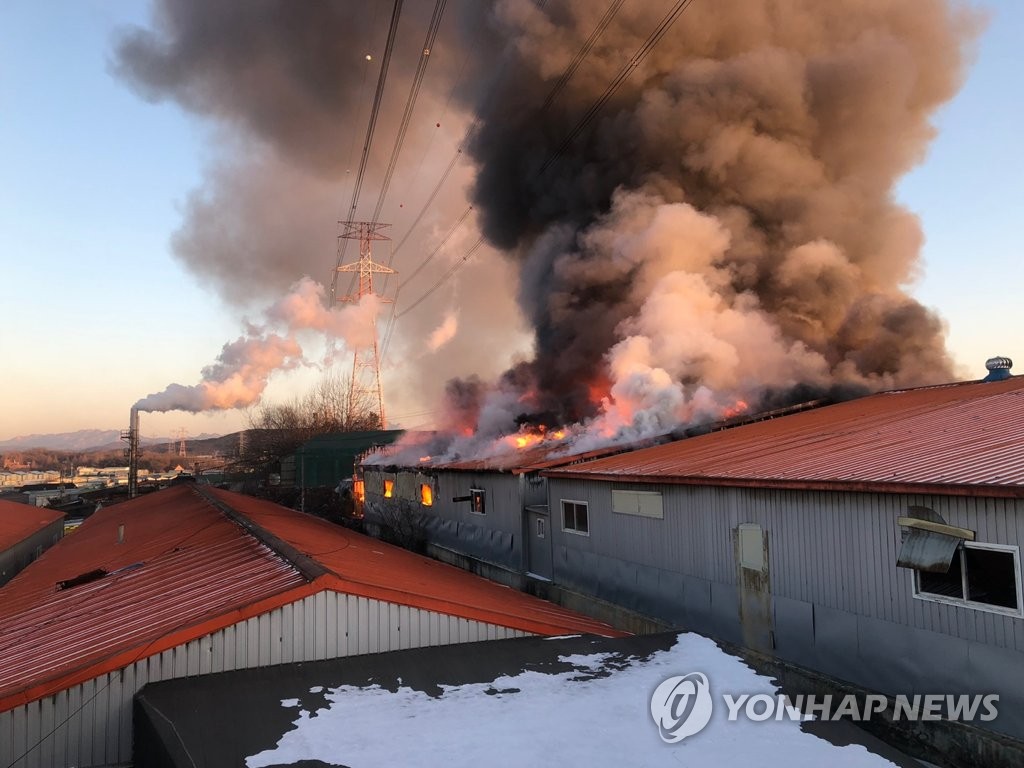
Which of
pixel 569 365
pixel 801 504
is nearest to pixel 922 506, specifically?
pixel 801 504

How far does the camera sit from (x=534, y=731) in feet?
23.2

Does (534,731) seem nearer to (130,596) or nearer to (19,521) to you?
(130,596)

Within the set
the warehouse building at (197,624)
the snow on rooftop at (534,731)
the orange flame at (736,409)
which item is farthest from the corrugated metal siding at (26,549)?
the orange flame at (736,409)

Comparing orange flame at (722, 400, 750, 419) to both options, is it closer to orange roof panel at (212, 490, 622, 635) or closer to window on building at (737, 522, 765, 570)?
orange roof panel at (212, 490, 622, 635)

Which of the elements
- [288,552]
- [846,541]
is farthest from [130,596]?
[846,541]

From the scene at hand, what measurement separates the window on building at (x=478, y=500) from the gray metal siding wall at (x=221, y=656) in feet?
38.9

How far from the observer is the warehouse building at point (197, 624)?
752 centimetres

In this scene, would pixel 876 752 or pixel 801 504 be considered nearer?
pixel 876 752

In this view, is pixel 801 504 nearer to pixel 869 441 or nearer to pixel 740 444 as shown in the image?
pixel 869 441

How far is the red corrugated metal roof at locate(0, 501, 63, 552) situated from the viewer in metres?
28.1

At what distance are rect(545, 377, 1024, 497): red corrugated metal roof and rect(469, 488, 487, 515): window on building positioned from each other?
16.5ft

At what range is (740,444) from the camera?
1595cm

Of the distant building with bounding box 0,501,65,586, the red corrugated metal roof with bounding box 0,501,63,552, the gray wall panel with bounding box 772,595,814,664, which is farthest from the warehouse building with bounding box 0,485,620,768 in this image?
the red corrugated metal roof with bounding box 0,501,63,552

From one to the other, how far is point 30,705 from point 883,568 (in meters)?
10.4
